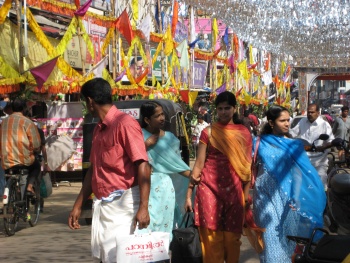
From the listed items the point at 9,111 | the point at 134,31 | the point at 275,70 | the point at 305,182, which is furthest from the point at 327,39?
the point at 275,70

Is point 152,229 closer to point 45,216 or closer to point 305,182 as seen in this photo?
point 305,182

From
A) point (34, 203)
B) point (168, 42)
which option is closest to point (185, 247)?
point (34, 203)

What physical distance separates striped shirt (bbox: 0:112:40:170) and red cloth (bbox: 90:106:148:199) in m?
5.40

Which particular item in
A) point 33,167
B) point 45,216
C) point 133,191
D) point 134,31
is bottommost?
point 45,216

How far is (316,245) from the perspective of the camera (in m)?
4.16

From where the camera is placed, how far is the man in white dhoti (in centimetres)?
492

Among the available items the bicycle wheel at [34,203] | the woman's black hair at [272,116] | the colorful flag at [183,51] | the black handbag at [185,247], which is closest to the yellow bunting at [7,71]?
the bicycle wheel at [34,203]

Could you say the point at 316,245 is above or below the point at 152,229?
→ above

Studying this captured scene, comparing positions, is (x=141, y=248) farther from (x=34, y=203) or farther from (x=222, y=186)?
(x=34, y=203)

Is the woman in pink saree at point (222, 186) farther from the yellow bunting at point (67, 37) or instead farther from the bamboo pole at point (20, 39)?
the yellow bunting at point (67, 37)

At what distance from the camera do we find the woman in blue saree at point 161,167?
6453mm

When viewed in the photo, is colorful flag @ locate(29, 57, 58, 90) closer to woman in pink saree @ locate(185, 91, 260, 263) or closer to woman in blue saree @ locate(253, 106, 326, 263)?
woman in pink saree @ locate(185, 91, 260, 263)

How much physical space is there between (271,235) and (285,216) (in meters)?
0.19

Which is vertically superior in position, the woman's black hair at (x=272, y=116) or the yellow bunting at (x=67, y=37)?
the yellow bunting at (x=67, y=37)
